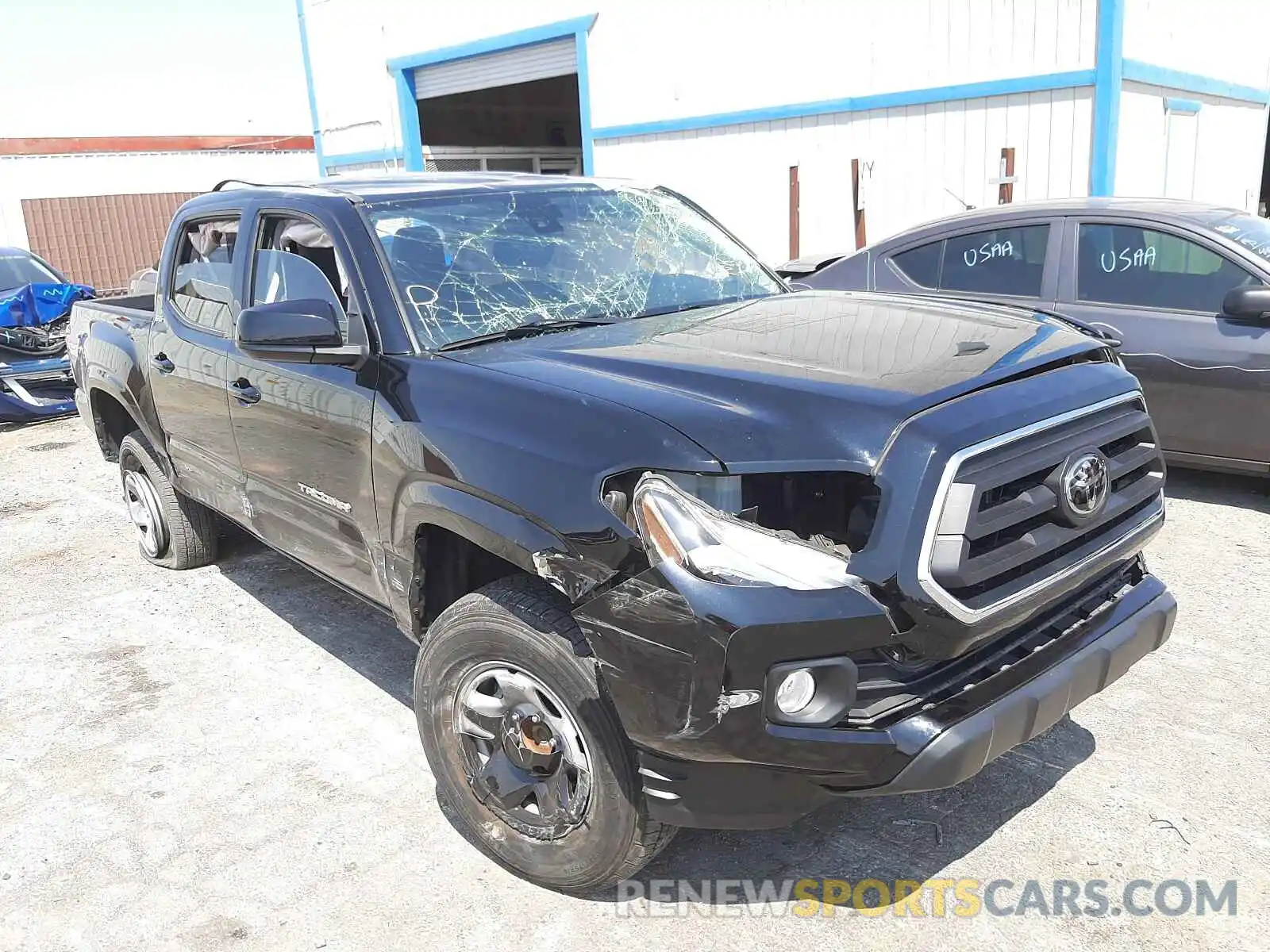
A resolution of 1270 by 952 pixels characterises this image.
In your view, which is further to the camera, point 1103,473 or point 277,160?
point 277,160

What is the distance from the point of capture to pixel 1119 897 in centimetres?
275

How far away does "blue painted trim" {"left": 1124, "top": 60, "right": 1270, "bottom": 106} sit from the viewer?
9203 millimetres

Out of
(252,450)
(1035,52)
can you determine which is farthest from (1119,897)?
(1035,52)

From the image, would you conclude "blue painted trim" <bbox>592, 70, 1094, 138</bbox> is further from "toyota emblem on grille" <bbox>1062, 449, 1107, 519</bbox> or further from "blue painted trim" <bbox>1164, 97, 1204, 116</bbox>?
"toyota emblem on grille" <bbox>1062, 449, 1107, 519</bbox>

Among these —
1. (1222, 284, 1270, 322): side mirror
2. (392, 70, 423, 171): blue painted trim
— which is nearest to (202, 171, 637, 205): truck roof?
(1222, 284, 1270, 322): side mirror

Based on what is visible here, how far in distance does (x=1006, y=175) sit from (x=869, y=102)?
1785 mm

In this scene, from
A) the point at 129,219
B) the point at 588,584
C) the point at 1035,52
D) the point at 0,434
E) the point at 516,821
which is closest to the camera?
the point at 588,584

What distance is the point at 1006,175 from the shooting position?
9359 mm

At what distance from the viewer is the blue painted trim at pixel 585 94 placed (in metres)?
13.0

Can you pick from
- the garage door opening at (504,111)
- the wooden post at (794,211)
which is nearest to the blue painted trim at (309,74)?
the garage door opening at (504,111)

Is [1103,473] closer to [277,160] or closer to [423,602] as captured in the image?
[423,602]

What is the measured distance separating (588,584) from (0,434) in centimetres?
962

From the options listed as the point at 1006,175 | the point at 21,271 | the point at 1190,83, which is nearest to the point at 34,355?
the point at 21,271

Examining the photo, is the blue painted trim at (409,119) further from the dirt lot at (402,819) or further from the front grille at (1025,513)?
the front grille at (1025,513)
